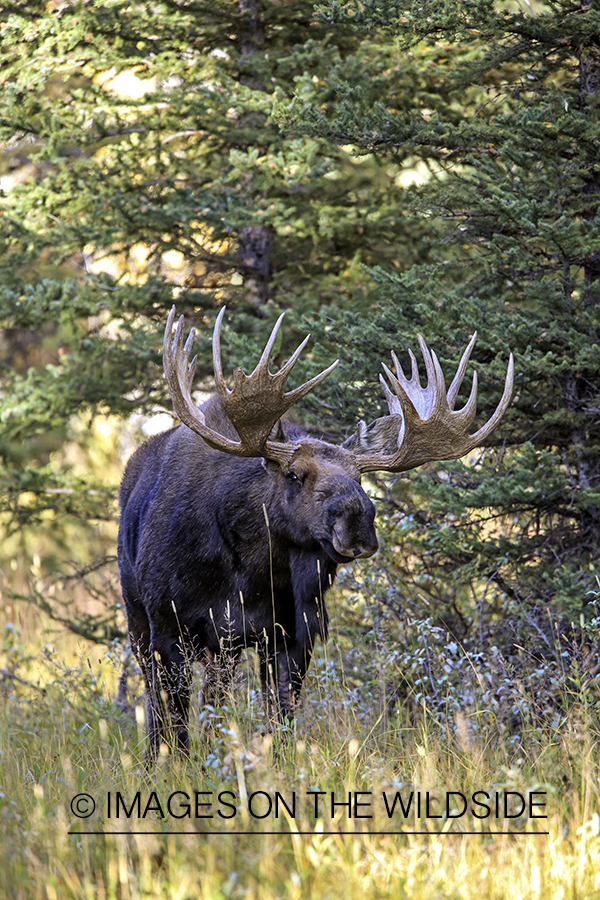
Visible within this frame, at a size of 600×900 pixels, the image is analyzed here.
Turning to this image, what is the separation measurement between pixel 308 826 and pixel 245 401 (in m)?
2.28

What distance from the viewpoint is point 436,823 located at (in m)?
3.48

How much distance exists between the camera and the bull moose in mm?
4938

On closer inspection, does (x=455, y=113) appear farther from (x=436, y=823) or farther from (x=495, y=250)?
(x=436, y=823)

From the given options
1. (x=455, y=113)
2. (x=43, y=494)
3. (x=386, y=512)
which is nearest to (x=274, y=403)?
(x=386, y=512)

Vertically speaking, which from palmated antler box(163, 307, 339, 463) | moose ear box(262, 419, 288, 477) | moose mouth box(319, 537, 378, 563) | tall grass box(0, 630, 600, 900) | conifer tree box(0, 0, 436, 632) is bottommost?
tall grass box(0, 630, 600, 900)

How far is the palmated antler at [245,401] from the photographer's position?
16.0 feet

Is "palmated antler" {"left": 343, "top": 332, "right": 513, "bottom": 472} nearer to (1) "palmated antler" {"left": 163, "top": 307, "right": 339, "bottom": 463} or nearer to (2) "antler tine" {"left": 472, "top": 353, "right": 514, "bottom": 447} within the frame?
(2) "antler tine" {"left": 472, "top": 353, "right": 514, "bottom": 447}

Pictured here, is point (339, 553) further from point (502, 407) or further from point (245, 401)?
point (502, 407)

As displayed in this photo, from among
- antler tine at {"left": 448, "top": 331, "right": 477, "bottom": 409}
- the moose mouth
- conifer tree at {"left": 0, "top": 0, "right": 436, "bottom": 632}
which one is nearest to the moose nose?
the moose mouth

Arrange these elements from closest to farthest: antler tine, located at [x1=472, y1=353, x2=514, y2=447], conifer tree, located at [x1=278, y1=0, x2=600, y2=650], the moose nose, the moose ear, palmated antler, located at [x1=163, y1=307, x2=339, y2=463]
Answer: the moose nose → palmated antler, located at [x1=163, y1=307, x2=339, y2=463] → antler tine, located at [x1=472, y1=353, x2=514, y2=447] → the moose ear → conifer tree, located at [x1=278, y1=0, x2=600, y2=650]

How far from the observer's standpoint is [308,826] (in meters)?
3.28

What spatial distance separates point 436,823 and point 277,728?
1282 millimetres

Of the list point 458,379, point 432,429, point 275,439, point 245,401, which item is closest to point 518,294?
point 458,379

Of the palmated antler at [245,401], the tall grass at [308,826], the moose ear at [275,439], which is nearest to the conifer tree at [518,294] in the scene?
the moose ear at [275,439]
